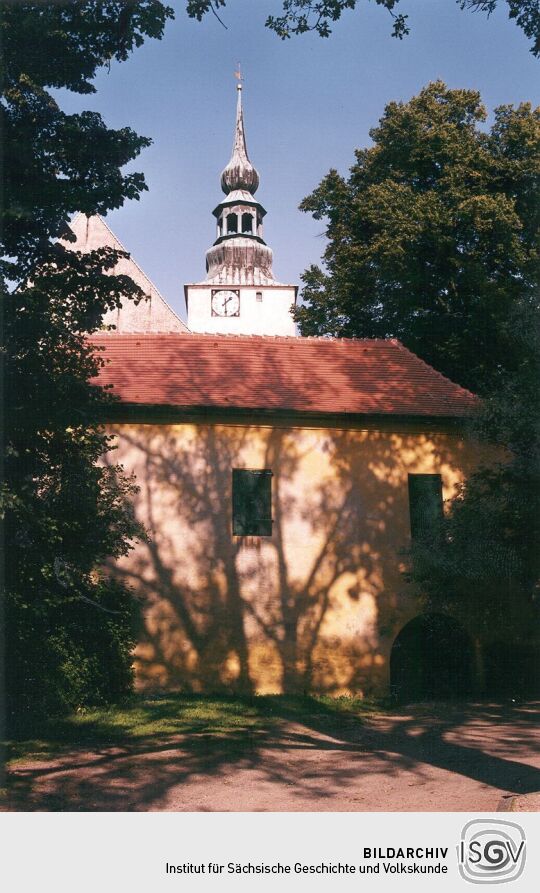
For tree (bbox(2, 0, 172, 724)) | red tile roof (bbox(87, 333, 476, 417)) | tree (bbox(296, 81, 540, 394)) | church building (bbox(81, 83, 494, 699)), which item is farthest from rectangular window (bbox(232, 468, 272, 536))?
tree (bbox(296, 81, 540, 394))

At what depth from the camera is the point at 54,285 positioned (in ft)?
34.0

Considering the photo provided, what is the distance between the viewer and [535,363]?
13.4 m

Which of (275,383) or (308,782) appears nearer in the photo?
(308,782)

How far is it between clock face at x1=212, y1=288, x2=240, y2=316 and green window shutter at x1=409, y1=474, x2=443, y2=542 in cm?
3611

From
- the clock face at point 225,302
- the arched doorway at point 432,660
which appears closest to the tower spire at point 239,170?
the clock face at point 225,302

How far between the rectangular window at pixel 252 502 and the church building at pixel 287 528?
26mm

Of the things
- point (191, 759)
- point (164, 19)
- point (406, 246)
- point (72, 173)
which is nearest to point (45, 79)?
point (72, 173)

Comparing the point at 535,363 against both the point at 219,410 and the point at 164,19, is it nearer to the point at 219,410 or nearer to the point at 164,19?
the point at 219,410

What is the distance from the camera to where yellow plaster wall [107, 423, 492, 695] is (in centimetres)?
1583

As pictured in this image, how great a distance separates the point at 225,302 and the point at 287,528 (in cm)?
3722

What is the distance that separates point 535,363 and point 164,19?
26.7 feet
